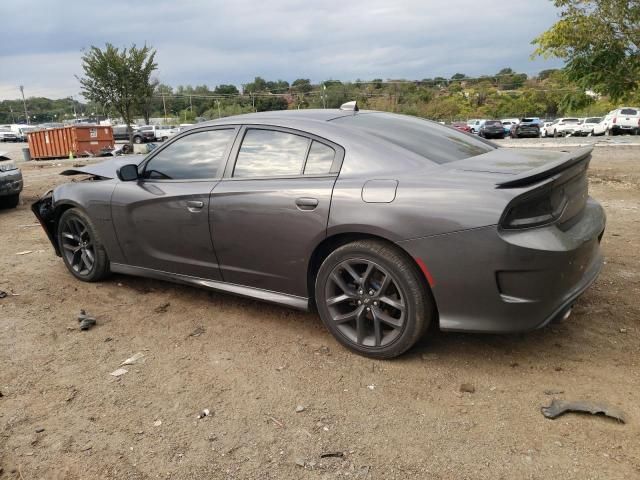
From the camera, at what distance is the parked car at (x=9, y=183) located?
8.84 m

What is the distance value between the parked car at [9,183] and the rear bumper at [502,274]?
27.4ft

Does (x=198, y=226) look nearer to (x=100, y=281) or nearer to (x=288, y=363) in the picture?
(x=288, y=363)

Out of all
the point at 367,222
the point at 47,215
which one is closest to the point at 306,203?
the point at 367,222

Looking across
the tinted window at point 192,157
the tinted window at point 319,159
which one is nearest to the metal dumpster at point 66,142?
the tinted window at point 192,157

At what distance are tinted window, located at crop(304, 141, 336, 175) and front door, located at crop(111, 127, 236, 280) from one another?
0.73 m

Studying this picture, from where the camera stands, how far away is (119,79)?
1193 inches

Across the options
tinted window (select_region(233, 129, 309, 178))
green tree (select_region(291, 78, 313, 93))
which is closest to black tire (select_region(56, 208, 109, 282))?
tinted window (select_region(233, 129, 309, 178))

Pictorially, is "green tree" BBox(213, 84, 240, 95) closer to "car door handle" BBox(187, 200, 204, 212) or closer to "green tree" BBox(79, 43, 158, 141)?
"green tree" BBox(79, 43, 158, 141)

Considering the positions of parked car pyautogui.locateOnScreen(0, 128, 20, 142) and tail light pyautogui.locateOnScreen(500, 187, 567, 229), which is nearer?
tail light pyautogui.locateOnScreen(500, 187, 567, 229)

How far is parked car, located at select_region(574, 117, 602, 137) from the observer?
34.9 m

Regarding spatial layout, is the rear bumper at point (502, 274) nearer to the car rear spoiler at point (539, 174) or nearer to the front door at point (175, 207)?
the car rear spoiler at point (539, 174)

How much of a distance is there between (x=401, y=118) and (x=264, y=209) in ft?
4.48

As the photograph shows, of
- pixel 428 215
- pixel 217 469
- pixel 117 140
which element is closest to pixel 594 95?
pixel 428 215

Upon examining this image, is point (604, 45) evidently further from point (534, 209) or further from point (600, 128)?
point (600, 128)
